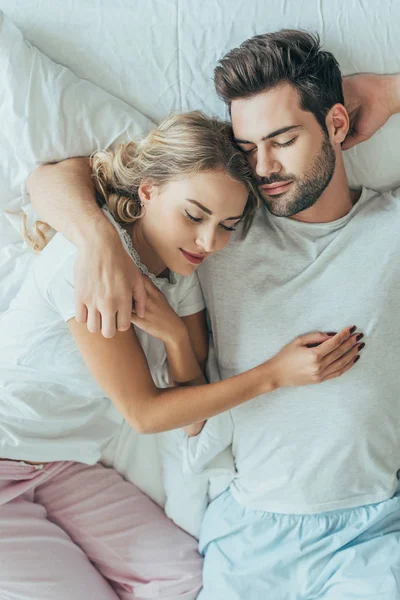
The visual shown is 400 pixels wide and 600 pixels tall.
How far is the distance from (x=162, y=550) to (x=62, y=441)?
1.30 ft

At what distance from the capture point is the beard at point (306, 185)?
145 centimetres

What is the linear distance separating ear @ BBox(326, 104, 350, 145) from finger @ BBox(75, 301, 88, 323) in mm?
674

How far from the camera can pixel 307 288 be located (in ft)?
5.20

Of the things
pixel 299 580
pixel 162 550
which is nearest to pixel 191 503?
pixel 162 550

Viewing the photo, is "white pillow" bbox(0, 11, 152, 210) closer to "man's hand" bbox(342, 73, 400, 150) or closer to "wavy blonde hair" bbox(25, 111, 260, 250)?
"wavy blonde hair" bbox(25, 111, 260, 250)

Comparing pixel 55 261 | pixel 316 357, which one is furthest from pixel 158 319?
pixel 316 357

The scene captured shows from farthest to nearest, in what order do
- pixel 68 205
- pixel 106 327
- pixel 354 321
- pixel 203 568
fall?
pixel 203 568 → pixel 354 321 → pixel 68 205 → pixel 106 327

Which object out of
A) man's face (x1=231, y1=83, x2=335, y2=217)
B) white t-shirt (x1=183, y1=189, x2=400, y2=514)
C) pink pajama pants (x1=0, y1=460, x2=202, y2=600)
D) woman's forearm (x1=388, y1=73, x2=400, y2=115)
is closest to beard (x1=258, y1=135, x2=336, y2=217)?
man's face (x1=231, y1=83, x2=335, y2=217)

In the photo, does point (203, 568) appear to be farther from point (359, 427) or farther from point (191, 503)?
point (359, 427)

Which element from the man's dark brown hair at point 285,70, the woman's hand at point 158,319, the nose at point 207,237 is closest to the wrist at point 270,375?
the woman's hand at point 158,319

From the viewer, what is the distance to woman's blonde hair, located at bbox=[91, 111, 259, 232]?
137cm

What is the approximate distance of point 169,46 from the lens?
1.61 metres

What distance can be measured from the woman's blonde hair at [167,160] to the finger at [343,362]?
0.42 metres

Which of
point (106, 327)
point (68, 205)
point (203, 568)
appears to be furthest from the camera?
point (203, 568)
